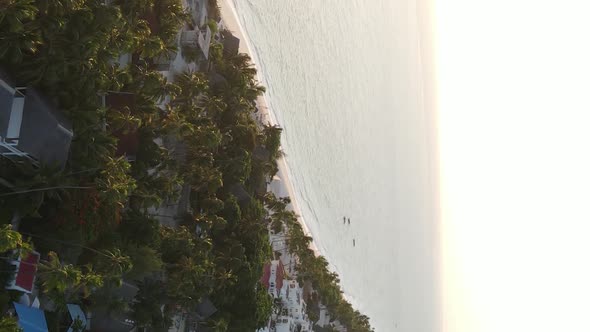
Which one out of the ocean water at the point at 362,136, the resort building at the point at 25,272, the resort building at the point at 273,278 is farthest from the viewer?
the ocean water at the point at 362,136

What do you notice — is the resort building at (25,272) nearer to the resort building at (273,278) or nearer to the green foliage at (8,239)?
the green foliage at (8,239)

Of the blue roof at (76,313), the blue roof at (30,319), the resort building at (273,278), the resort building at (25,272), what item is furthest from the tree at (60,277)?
the resort building at (273,278)

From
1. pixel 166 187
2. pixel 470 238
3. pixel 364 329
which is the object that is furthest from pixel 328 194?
pixel 470 238

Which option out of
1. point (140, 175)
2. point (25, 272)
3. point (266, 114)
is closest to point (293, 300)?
point (266, 114)

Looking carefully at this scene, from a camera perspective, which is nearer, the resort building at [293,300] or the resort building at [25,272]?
the resort building at [25,272]

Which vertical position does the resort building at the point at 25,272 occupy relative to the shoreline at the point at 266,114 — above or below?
below

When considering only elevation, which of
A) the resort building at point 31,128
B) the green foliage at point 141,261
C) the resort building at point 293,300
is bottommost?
the resort building at point 293,300

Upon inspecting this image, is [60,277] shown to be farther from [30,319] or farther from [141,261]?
[141,261]

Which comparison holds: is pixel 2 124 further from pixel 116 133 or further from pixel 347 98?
pixel 347 98
